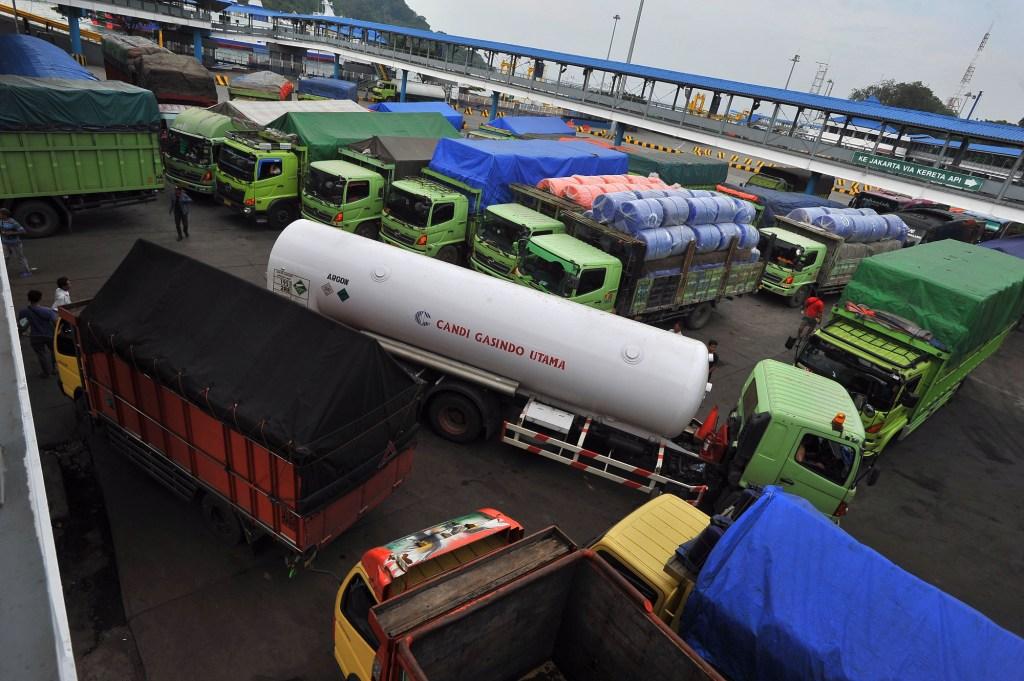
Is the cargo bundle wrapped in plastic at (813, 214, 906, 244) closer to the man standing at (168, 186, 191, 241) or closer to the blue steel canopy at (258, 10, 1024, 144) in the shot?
the blue steel canopy at (258, 10, 1024, 144)

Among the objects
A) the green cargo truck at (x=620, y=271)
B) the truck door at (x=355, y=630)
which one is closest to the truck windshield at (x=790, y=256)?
the green cargo truck at (x=620, y=271)

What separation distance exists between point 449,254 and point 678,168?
12.8m

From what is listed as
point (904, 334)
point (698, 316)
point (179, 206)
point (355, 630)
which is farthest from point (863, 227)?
point (179, 206)

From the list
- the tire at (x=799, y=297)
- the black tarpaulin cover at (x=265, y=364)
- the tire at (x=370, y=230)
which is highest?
the black tarpaulin cover at (x=265, y=364)

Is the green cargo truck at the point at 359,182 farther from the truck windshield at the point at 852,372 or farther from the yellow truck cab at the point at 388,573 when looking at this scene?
the yellow truck cab at the point at 388,573

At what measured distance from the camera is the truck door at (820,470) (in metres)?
7.67

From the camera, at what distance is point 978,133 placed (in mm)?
22875

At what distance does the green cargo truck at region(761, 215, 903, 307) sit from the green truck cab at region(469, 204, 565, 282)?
874cm

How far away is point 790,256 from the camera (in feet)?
60.5

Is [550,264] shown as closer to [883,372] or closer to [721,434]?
[721,434]

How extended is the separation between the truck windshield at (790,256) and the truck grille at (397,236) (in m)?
12.1

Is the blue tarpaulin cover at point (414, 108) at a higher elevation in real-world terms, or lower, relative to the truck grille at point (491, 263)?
higher

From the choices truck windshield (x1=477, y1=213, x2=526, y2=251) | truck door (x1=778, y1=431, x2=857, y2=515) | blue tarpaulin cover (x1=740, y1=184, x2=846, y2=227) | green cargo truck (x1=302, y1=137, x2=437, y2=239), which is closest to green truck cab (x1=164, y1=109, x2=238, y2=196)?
green cargo truck (x1=302, y1=137, x2=437, y2=239)

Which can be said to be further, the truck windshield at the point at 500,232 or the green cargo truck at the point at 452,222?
the green cargo truck at the point at 452,222
